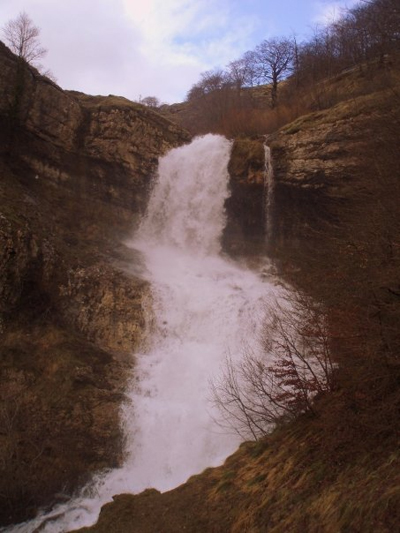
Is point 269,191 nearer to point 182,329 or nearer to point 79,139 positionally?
point 182,329

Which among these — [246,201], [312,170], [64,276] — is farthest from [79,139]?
[312,170]

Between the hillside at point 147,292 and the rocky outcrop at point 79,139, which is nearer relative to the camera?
the hillside at point 147,292

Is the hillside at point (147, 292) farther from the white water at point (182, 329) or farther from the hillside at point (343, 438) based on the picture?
the white water at point (182, 329)

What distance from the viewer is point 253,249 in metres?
22.1

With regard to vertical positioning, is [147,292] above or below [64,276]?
below

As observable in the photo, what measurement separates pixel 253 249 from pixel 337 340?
14173mm

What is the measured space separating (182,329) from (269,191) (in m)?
8.82

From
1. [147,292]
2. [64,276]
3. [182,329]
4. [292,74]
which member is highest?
[292,74]

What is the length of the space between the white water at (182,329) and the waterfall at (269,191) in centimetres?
222

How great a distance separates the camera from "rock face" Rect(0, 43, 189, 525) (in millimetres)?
12312

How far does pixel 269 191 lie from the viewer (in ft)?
71.9

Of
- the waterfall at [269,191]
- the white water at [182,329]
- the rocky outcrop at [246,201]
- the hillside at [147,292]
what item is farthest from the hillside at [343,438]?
the rocky outcrop at [246,201]

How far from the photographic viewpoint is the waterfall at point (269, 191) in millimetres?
21844

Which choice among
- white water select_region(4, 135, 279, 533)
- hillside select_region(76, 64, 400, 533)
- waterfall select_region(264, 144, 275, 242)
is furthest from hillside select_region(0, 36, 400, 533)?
white water select_region(4, 135, 279, 533)
